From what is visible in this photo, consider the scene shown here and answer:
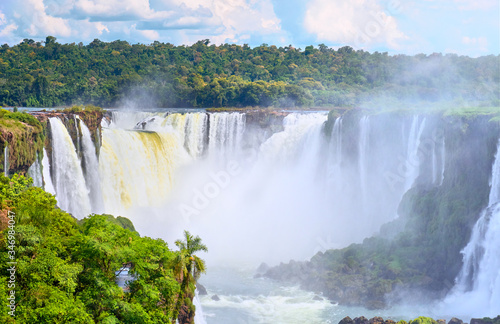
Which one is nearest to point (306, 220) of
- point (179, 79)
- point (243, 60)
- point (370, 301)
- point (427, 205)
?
point (427, 205)

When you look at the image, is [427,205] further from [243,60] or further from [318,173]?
[243,60]

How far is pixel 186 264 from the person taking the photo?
2373 centimetres

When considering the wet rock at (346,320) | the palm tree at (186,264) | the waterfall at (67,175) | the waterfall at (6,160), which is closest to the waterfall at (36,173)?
the waterfall at (67,175)

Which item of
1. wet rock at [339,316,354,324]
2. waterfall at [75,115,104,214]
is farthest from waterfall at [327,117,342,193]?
wet rock at [339,316,354,324]

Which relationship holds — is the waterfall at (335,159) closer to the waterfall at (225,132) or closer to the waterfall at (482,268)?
the waterfall at (225,132)

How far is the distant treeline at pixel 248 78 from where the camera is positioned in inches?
2948

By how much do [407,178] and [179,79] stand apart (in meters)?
47.9

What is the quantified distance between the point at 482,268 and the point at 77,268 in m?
23.5

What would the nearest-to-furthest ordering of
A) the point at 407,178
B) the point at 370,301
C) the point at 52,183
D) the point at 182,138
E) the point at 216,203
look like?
the point at 370,301 → the point at 52,183 → the point at 407,178 → the point at 216,203 → the point at 182,138

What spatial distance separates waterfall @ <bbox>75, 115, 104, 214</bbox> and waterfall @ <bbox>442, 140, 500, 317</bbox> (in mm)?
24643

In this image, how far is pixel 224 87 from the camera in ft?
265

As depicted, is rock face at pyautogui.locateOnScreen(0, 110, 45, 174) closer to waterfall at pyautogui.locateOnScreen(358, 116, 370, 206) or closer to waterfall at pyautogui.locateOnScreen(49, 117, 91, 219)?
waterfall at pyautogui.locateOnScreen(49, 117, 91, 219)

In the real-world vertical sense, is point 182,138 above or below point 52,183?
above

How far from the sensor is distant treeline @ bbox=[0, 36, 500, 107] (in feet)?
246
